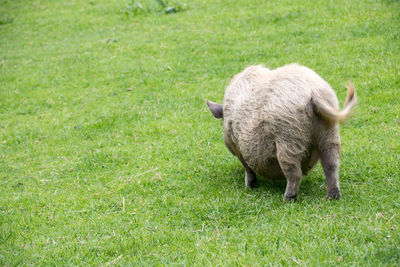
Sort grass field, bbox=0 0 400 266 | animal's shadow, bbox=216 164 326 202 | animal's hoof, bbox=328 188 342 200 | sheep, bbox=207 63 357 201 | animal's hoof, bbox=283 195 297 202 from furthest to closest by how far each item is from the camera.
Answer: animal's shadow, bbox=216 164 326 202, animal's hoof, bbox=283 195 297 202, animal's hoof, bbox=328 188 342 200, sheep, bbox=207 63 357 201, grass field, bbox=0 0 400 266

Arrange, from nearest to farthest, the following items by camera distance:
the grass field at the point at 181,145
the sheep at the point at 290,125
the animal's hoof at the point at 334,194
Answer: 1. the grass field at the point at 181,145
2. the sheep at the point at 290,125
3. the animal's hoof at the point at 334,194

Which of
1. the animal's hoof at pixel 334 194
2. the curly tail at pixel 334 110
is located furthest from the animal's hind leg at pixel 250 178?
the curly tail at pixel 334 110

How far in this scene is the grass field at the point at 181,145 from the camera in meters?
4.80

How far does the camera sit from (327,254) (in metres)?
4.12

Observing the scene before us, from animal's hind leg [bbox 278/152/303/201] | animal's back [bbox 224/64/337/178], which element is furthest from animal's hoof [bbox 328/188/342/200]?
animal's back [bbox 224/64/337/178]

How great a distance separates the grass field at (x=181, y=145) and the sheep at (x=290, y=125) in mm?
440

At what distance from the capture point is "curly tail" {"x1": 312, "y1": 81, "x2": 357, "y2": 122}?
182 inches

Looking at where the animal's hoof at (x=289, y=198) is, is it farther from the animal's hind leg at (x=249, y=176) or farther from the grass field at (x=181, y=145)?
the animal's hind leg at (x=249, y=176)

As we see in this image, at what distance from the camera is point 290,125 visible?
4930 millimetres

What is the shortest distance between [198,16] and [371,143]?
9.25 metres

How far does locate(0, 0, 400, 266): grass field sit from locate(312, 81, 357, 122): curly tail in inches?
38.7

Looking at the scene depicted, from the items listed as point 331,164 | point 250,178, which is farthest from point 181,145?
point 331,164

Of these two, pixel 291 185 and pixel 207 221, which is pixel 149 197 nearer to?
pixel 207 221

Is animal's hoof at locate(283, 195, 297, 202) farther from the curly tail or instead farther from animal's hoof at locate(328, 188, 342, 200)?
the curly tail
